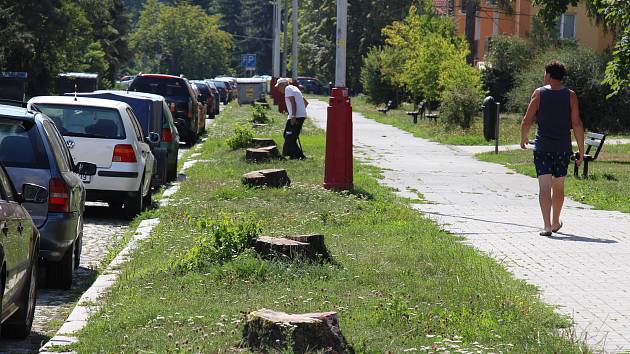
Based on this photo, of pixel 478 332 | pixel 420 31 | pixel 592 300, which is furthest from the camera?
pixel 420 31

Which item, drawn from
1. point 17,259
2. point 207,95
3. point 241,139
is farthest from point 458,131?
point 17,259

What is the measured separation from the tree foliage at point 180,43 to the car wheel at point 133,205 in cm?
9877

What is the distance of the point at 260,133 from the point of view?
1412 inches

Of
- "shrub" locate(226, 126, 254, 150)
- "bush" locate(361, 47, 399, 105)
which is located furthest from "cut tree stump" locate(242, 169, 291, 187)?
"bush" locate(361, 47, 399, 105)

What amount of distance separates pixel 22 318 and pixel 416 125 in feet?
118

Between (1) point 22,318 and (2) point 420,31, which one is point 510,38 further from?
(1) point 22,318

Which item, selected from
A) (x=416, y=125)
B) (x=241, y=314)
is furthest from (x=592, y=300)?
(x=416, y=125)

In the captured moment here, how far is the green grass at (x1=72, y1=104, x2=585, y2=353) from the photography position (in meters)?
7.50

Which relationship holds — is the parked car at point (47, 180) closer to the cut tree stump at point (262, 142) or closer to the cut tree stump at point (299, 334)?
the cut tree stump at point (299, 334)

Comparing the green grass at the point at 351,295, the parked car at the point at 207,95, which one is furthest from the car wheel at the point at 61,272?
the parked car at the point at 207,95

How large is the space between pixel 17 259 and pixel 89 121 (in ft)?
28.5

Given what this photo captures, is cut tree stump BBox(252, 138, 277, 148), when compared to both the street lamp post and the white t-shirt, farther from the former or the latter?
the street lamp post

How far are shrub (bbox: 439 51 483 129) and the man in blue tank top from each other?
23.0 meters

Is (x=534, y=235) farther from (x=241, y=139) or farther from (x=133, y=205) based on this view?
(x=241, y=139)
